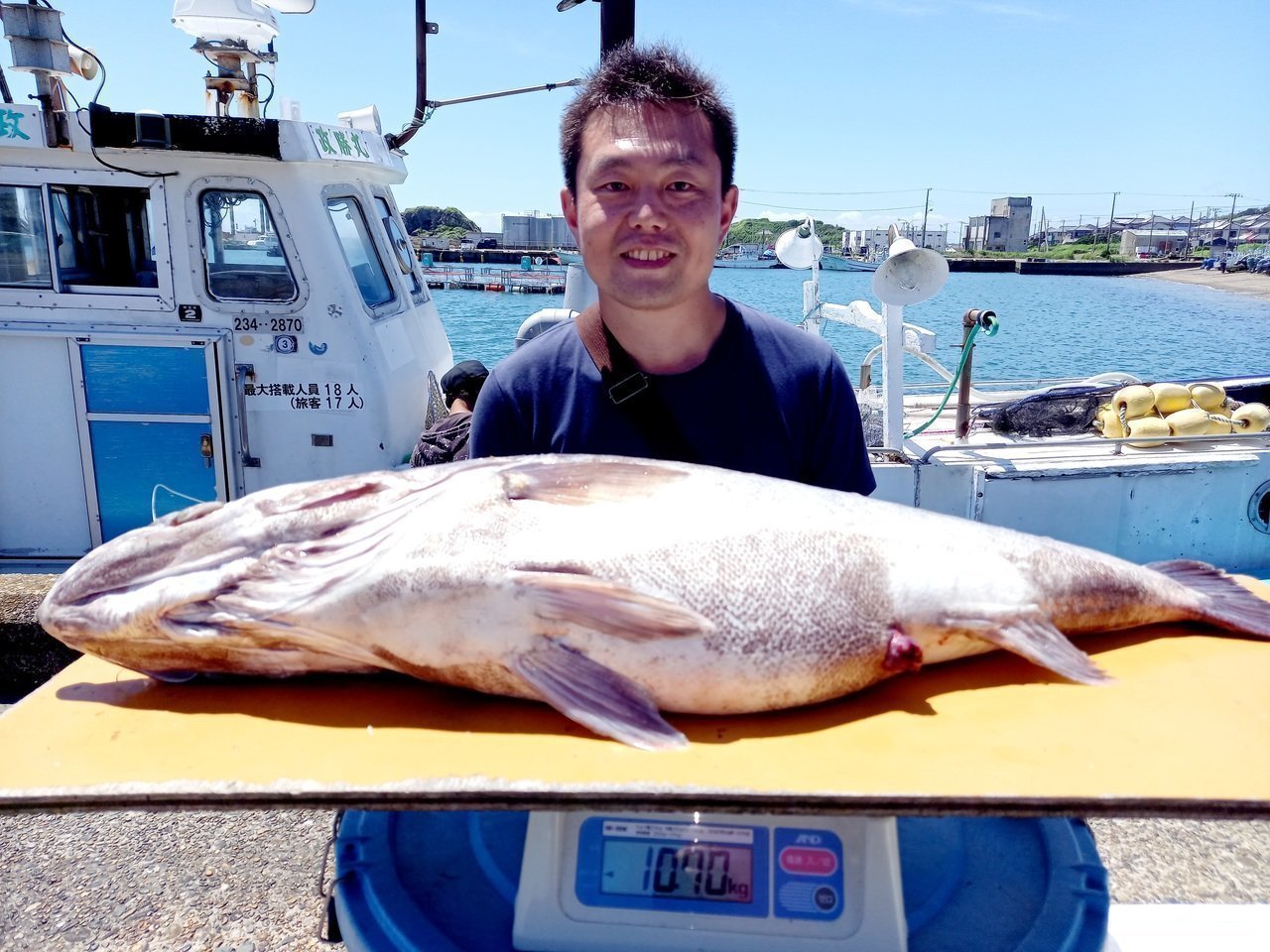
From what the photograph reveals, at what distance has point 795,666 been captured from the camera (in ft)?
5.88

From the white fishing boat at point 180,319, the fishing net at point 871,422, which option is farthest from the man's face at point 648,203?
the white fishing boat at point 180,319

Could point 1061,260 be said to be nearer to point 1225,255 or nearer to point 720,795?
point 1225,255

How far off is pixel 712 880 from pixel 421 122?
6.92 metres

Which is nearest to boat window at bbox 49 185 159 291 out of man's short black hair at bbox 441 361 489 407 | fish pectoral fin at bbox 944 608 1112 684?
man's short black hair at bbox 441 361 489 407

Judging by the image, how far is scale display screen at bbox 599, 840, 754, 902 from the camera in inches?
63.2

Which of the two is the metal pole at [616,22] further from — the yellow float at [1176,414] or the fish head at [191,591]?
the yellow float at [1176,414]

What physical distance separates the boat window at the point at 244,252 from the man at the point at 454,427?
1.23 m

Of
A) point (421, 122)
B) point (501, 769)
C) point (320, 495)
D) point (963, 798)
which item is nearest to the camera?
point (963, 798)

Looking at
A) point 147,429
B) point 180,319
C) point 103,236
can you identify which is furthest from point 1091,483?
point 103,236

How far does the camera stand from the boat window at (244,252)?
5750 millimetres

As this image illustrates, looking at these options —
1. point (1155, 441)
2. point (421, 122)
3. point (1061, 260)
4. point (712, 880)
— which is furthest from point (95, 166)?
point (1061, 260)

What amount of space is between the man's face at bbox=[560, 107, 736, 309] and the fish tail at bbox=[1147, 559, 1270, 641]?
1492mm

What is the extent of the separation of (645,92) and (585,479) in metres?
1.13

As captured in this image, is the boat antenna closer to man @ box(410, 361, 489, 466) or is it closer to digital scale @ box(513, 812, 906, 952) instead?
man @ box(410, 361, 489, 466)
